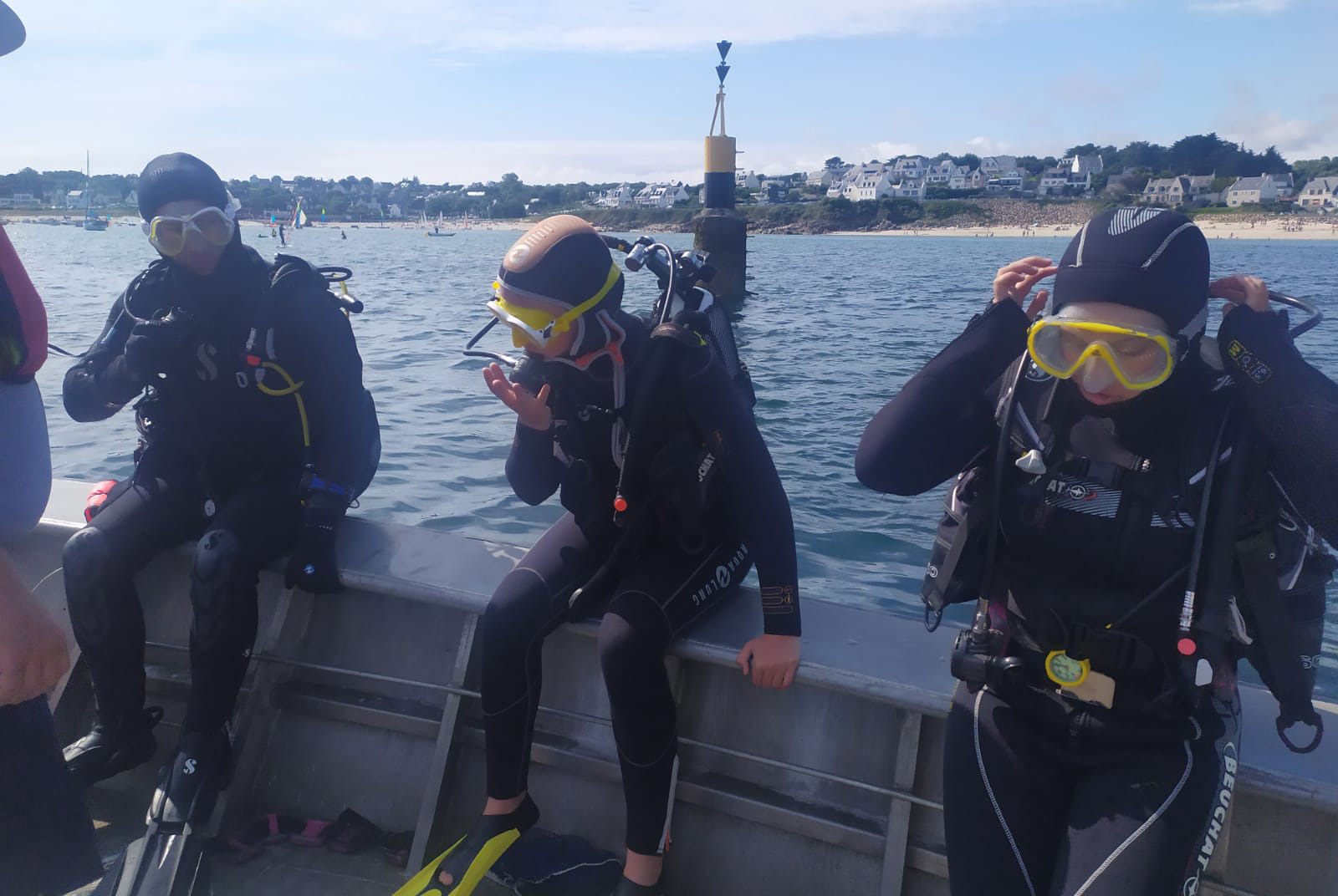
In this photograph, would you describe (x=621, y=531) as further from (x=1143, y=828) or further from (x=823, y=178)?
(x=823, y=178)

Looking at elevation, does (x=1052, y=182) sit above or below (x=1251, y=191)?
above

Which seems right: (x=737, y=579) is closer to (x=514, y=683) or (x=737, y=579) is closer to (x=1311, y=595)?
(x=514, y=683)

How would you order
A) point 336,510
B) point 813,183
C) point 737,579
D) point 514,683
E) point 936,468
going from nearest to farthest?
point 936,468 < point 514,683 < point 737,579 < point 336,510 < point 813,183

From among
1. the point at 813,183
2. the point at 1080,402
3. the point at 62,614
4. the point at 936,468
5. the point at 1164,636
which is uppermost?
the point at 813,183

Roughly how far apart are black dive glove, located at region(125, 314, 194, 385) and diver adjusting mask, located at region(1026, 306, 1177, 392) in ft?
7.70

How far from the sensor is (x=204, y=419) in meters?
2.74

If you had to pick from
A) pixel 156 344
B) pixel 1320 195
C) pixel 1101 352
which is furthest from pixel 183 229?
pixel 1320 195

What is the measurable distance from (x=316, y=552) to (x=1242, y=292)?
229 centimetres

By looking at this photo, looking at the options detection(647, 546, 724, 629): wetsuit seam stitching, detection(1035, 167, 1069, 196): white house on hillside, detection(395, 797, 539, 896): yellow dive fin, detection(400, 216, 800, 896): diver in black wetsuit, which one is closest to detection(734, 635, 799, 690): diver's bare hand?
detection(400, 216, 800, 896): diver in black wetsuit

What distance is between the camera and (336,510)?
2652 millimetres

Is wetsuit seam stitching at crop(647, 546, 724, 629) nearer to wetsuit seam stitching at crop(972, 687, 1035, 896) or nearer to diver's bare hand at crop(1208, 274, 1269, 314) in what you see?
wetsuit seam stitching at crop(972, 687, 1035, 896)

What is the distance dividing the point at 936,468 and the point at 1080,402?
11.9 inches

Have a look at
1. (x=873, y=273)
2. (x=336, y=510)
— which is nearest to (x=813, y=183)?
(x=873, y=273)

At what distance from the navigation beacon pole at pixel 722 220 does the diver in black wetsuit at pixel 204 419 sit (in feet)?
59.4
